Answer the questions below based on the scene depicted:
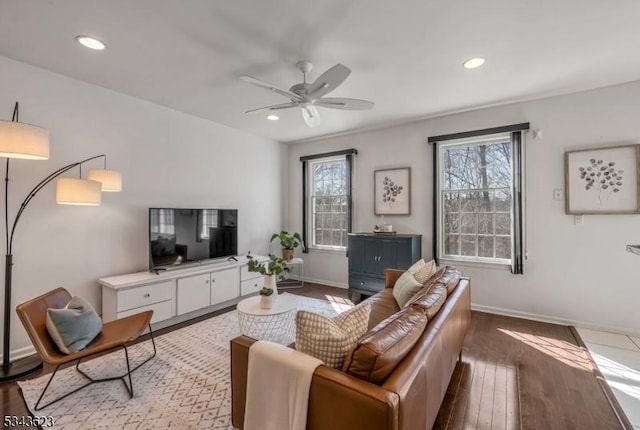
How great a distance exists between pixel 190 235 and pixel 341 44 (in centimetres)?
302

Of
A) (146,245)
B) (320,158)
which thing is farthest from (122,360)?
(320,158)

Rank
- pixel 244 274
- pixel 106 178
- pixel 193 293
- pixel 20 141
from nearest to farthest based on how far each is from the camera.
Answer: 1. pixel 20 141
2. pixel 106 178
3. pixel 193 293
4. pixel 244 274

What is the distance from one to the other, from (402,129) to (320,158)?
1.62m

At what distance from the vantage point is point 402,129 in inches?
185

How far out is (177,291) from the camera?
356cm

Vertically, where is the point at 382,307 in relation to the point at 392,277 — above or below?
below

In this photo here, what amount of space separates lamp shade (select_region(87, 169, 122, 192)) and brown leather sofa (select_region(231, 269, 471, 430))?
2.45 meters

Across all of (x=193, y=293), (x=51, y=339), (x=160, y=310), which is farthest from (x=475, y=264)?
(x=51, y=339)

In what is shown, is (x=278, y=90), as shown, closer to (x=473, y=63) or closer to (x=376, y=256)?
(x=473, y=63)

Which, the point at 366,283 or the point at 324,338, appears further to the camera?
the point at 366,283

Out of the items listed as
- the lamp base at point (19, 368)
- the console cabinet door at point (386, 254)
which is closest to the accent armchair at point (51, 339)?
the lamp base at point (19, 368)

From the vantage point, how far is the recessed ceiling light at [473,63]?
2752mm

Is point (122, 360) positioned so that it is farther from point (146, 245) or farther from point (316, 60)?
point (316, 60)

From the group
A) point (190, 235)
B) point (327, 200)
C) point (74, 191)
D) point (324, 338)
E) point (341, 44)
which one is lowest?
point (324, 338)
